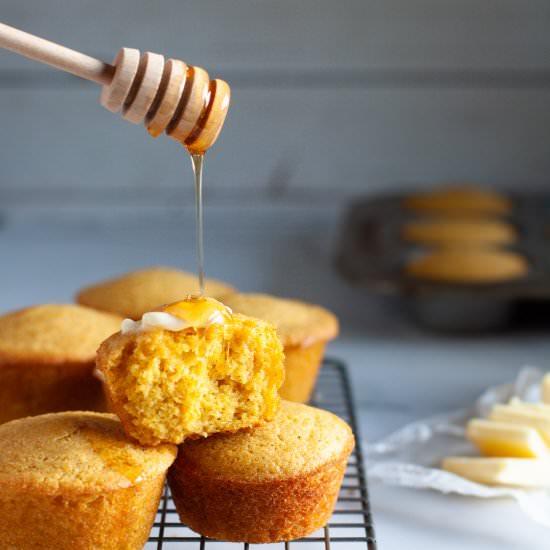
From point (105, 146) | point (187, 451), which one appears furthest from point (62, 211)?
point (187, 451)

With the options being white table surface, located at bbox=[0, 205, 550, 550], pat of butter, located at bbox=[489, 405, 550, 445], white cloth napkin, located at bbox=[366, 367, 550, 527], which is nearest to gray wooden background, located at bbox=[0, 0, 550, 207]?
white table surface, located at bbox=[0, 205, 550, 550]

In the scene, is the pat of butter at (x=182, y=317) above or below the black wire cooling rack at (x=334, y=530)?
above

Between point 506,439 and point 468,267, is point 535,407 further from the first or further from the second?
point 468,267

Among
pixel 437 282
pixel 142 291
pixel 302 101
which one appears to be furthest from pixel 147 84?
pixel 302 101

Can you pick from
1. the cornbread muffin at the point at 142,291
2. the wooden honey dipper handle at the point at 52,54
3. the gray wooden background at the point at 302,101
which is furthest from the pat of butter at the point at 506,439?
the gray wooden background at the point at 302,101

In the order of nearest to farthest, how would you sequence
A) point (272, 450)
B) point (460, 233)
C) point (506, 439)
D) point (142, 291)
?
point (272, 450)
point (506, 439)
point (142, 291)
point (460, 233)

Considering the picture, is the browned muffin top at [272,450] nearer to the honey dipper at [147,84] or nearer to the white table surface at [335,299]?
the white table surface at [335,299]
